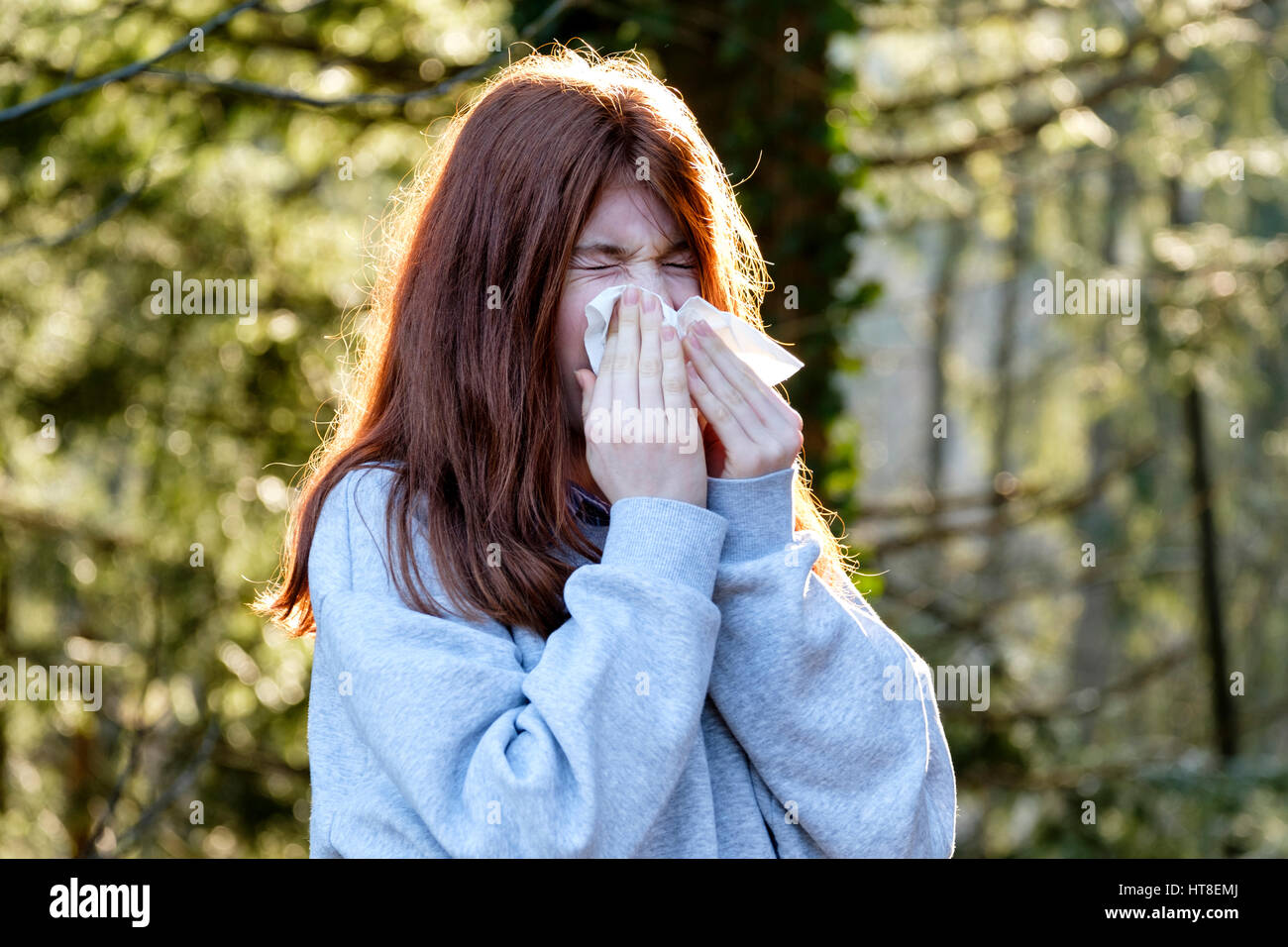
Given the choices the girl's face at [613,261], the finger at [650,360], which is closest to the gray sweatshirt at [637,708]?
the finger at [650,360]

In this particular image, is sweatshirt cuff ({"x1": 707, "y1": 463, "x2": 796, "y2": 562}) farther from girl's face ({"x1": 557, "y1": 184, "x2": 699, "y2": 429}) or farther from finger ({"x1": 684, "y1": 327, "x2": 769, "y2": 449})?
girl's face ({"x1": 557, "y1": 184, "x2": 699, "y2": 429})

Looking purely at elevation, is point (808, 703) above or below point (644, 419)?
below

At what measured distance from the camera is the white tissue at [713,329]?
1.58 m

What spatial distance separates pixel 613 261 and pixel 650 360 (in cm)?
20

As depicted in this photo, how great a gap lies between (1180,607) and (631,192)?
861cm

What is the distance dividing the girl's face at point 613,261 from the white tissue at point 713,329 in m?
0.03

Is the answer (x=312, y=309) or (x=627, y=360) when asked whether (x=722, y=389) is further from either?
(x=312, y=309)

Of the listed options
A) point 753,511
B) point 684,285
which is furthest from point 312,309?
point 753,511

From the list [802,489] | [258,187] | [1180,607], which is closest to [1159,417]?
[1180,607]

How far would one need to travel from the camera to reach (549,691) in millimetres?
1318

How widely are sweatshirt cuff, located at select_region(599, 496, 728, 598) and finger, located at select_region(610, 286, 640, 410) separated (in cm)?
14

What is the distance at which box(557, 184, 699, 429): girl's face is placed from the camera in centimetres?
164

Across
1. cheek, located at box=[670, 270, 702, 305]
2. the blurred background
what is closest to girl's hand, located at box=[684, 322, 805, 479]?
cheek, located at box=[670, 270, 702, 305]

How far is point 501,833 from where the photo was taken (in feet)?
4.15
